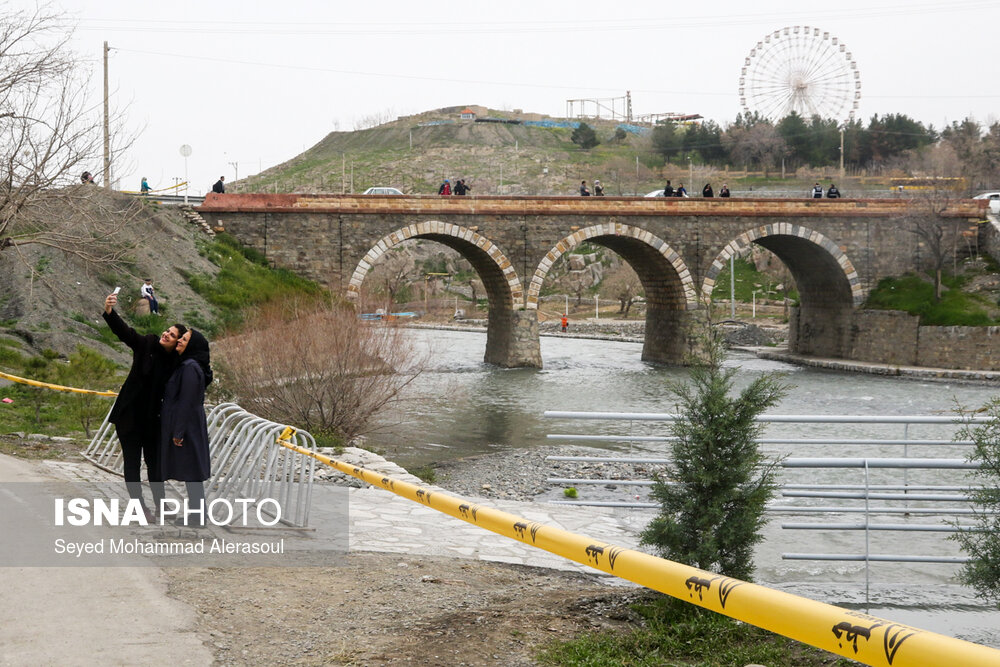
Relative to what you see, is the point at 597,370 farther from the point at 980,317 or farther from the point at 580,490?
the point at 580,490

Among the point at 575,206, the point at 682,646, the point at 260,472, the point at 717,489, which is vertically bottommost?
the point at 682,646

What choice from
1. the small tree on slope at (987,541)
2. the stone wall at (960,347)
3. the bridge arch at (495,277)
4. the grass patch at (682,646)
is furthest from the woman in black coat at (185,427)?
the stone wall at (960,347)

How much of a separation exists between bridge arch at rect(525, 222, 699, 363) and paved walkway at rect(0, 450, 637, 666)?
25.7 m

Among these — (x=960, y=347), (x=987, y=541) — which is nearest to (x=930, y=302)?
Answer: (x=960, y=347)

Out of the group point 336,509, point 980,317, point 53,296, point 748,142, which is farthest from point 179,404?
point 748,142

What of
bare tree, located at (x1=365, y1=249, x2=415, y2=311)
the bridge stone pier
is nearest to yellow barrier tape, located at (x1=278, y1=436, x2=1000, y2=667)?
the bridge stone pier

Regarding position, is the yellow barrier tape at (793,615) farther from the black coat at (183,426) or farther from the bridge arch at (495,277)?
the bridge arch at (495,277)

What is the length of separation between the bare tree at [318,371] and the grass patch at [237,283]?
9.43 metres

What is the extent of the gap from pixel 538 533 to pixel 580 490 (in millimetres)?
8733

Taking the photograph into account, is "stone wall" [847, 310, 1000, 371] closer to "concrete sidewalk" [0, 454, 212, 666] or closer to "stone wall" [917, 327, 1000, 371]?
"stone wall" [917, 327, 1000, 371]

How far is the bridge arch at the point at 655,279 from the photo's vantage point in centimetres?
3494

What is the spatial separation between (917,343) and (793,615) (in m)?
33.4

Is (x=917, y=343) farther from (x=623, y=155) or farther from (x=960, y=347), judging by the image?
(x=623, y=155)

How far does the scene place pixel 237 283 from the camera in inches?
1154
